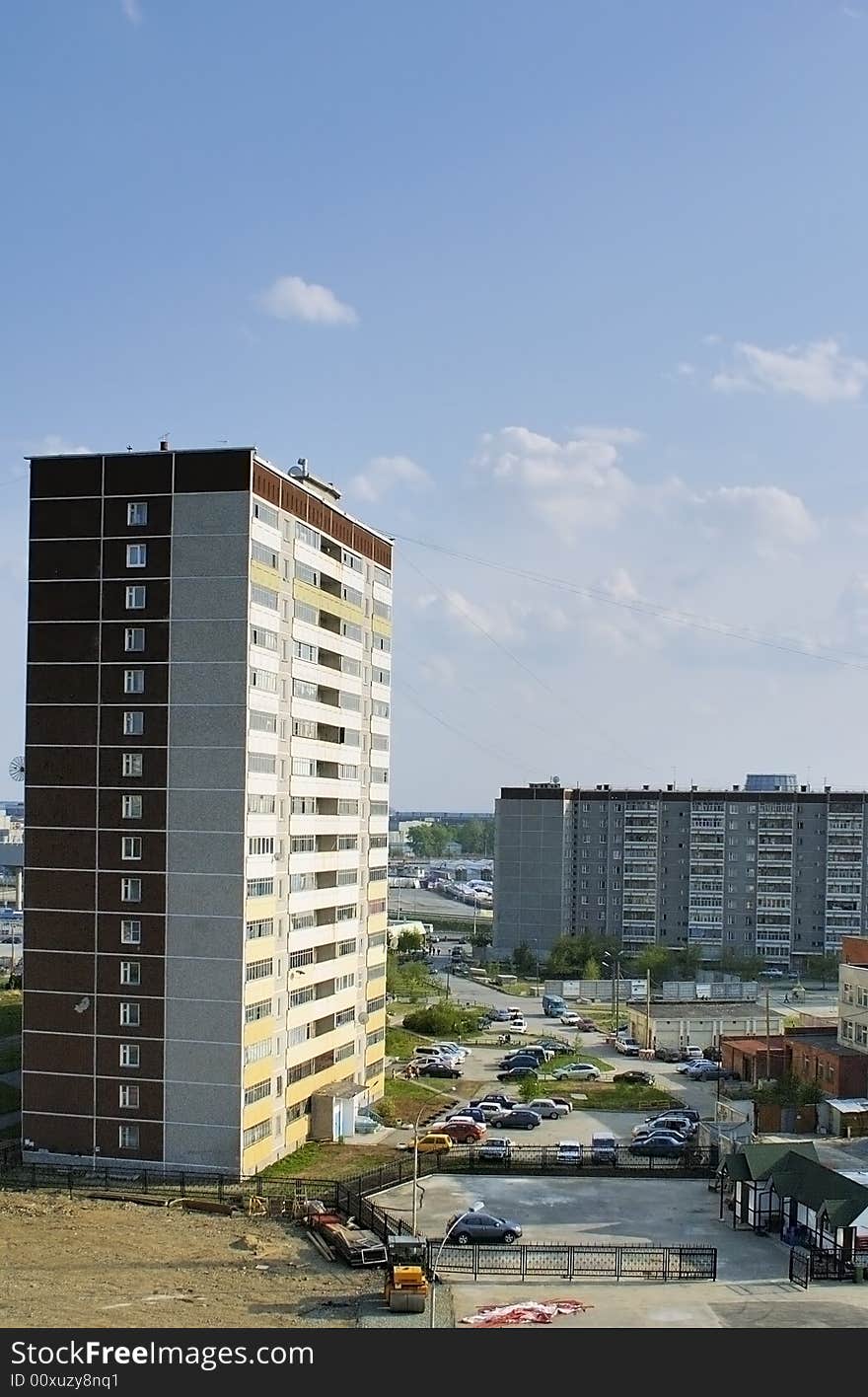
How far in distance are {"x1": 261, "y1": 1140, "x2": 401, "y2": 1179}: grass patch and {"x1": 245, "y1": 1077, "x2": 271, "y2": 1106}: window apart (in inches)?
103

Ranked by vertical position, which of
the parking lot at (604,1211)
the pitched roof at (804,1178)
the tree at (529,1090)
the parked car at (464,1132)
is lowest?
the tree at (529,1090)

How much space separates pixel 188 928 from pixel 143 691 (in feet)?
29.5

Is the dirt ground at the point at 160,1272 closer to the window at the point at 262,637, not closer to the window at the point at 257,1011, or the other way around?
the window at the point at 257,1011

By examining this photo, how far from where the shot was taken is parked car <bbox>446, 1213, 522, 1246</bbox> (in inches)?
1566

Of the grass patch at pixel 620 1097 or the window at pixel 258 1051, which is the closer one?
the window at pixel 258 1051

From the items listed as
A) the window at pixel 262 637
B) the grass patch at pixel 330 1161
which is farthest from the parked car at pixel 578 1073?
the window at pixel 262 637

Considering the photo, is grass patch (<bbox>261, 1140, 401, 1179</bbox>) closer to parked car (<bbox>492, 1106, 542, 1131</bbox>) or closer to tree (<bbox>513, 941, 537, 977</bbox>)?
parked car (<bbox>492, 1106, 542, 1131</bbox>)

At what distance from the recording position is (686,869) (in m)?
128

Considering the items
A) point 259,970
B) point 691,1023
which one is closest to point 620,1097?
point 691,1023

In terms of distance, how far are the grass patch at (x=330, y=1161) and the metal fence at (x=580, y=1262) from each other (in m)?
11.0

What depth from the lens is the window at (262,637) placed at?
1962 inches

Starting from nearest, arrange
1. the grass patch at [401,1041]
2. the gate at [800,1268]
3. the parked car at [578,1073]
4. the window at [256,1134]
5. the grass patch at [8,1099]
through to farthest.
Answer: the gate at [800,1268], the window at [256,1134], the grass patch at [8,1099], the parked car at [578,1073], the grass patch at [401,1041]

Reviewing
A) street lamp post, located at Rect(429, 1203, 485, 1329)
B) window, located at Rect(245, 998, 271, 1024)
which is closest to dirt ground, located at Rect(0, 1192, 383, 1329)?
street lamp post, located at Rect(429, 1203, 485, 1329)
